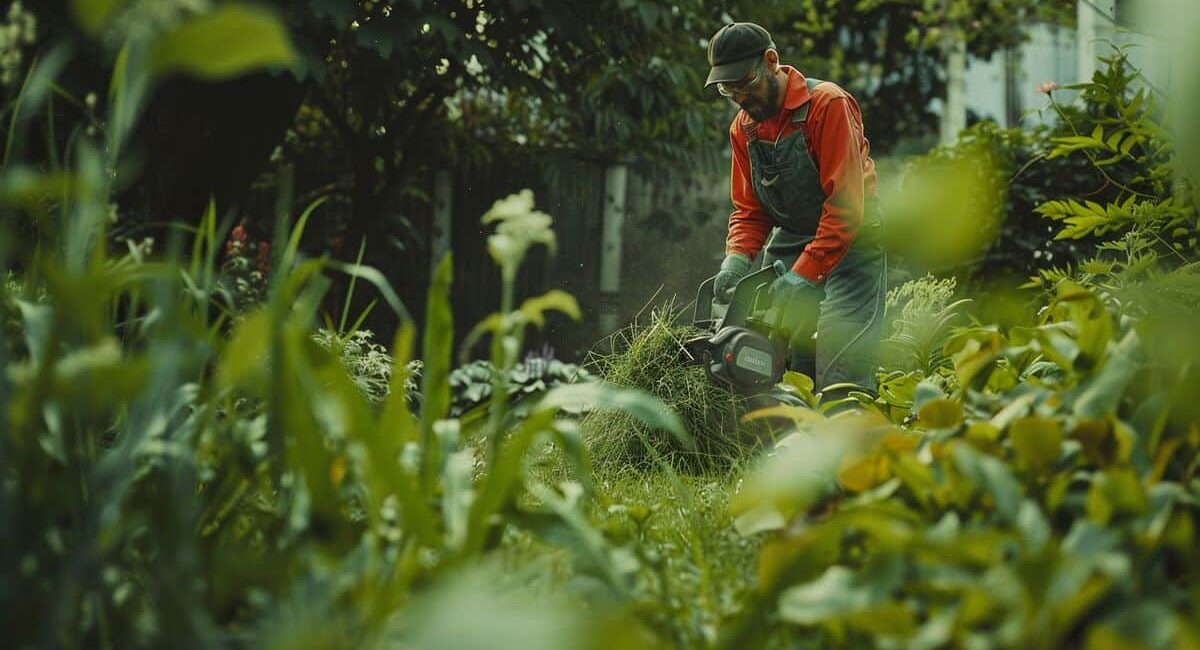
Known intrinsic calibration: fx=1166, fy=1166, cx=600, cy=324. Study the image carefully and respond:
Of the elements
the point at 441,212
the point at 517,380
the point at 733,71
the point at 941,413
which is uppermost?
the point at 733,71

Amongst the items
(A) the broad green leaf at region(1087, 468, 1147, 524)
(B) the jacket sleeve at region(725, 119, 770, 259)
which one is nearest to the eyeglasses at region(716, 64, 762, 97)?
(B) the jacket sleeve at region(725, 119, 770, 259)

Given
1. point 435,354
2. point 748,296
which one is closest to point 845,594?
point 435,354

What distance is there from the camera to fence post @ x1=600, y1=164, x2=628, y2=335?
289 inches

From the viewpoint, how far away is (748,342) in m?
3.36

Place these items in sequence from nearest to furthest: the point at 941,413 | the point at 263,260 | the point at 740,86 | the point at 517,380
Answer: the point at 941,413, the point at 740,86, the point at 517,380, the point at 263,260

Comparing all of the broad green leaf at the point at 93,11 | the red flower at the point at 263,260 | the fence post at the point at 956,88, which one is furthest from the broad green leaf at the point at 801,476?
the fence post at the point at 956,88

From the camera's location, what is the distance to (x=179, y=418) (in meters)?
1.88

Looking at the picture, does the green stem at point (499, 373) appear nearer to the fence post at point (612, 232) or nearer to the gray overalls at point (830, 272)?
the gray overalls at point (830, 272)

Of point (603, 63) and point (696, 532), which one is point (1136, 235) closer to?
point (696, 532)

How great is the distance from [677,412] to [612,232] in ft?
12.0

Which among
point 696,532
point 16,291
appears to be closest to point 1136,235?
point 696,532

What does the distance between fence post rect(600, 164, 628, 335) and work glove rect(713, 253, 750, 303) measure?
3428mm

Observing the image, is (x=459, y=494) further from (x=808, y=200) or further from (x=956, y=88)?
(x=956, y=88)

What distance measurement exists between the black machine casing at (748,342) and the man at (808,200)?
7cm
